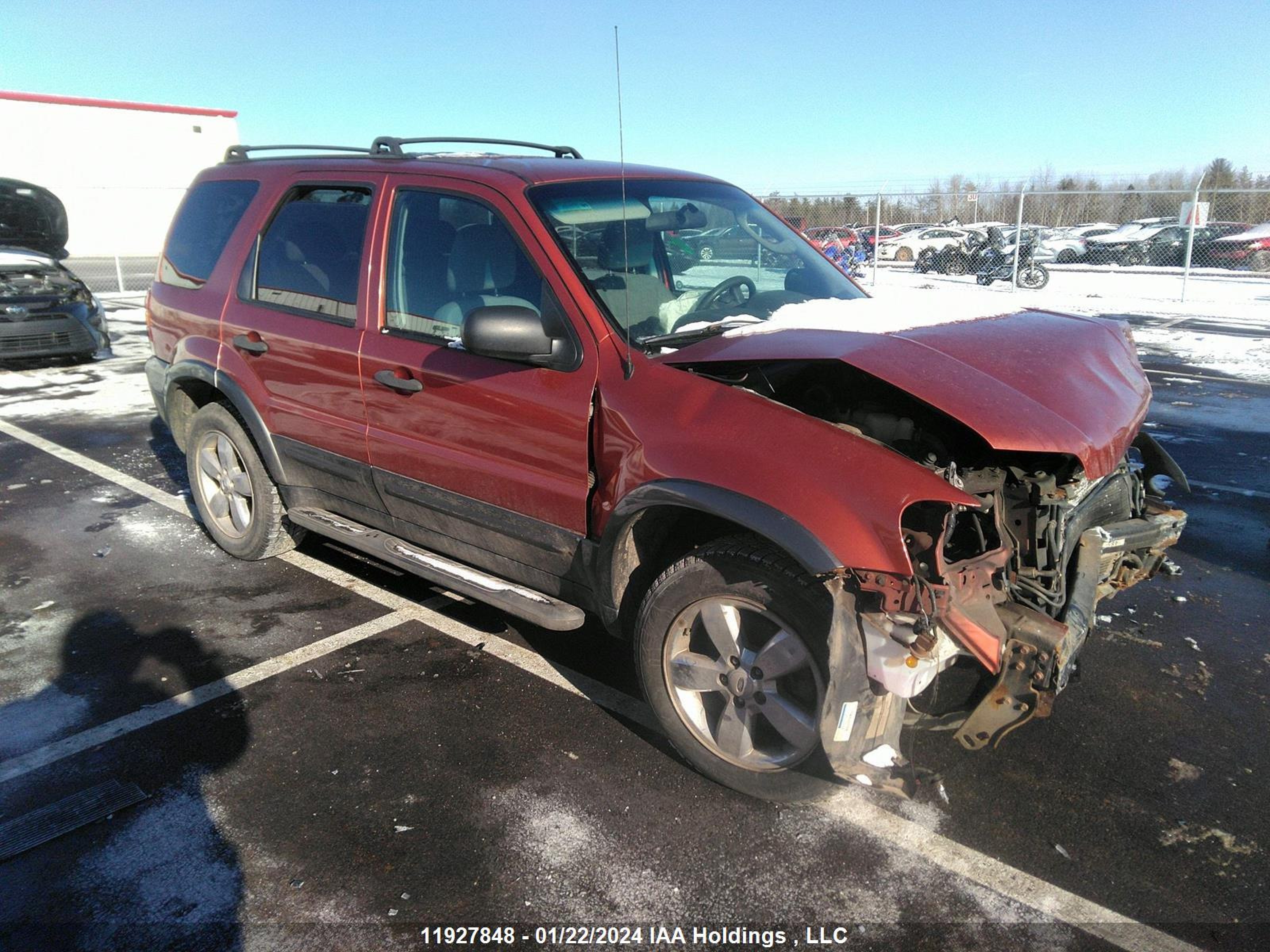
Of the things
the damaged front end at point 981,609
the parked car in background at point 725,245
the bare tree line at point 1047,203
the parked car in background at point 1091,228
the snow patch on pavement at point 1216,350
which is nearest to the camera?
the damaged front end at point 981,609

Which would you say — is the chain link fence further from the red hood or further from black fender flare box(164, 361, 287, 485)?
the red hood

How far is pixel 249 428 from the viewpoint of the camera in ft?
15.4

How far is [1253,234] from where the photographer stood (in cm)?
2183

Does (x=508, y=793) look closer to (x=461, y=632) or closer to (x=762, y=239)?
(x=461, y=632)

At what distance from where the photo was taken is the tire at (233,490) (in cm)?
480

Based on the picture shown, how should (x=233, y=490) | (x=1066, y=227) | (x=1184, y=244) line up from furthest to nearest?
(x=1066, y=227) < (x=1184, y=244) < (x=233, y=490)

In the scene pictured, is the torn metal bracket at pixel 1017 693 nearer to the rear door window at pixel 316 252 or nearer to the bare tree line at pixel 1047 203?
the rear door window at pixel 316 252

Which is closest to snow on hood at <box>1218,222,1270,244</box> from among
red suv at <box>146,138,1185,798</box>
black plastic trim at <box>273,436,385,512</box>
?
red suv at <box>146,138,1185,798</box>

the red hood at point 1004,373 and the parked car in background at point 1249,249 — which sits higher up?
the red hood at point 1004,373

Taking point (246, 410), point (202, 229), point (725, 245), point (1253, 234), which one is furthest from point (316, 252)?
point (1253, 234)

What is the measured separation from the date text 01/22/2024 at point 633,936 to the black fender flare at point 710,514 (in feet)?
3.23

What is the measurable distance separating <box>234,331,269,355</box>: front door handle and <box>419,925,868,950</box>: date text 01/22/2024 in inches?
115

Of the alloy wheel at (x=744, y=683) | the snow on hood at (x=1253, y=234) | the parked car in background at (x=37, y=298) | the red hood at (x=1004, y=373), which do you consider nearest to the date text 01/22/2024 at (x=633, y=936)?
the alloy wheel at (x=744, y=683)

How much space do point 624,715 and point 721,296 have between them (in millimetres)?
1713
